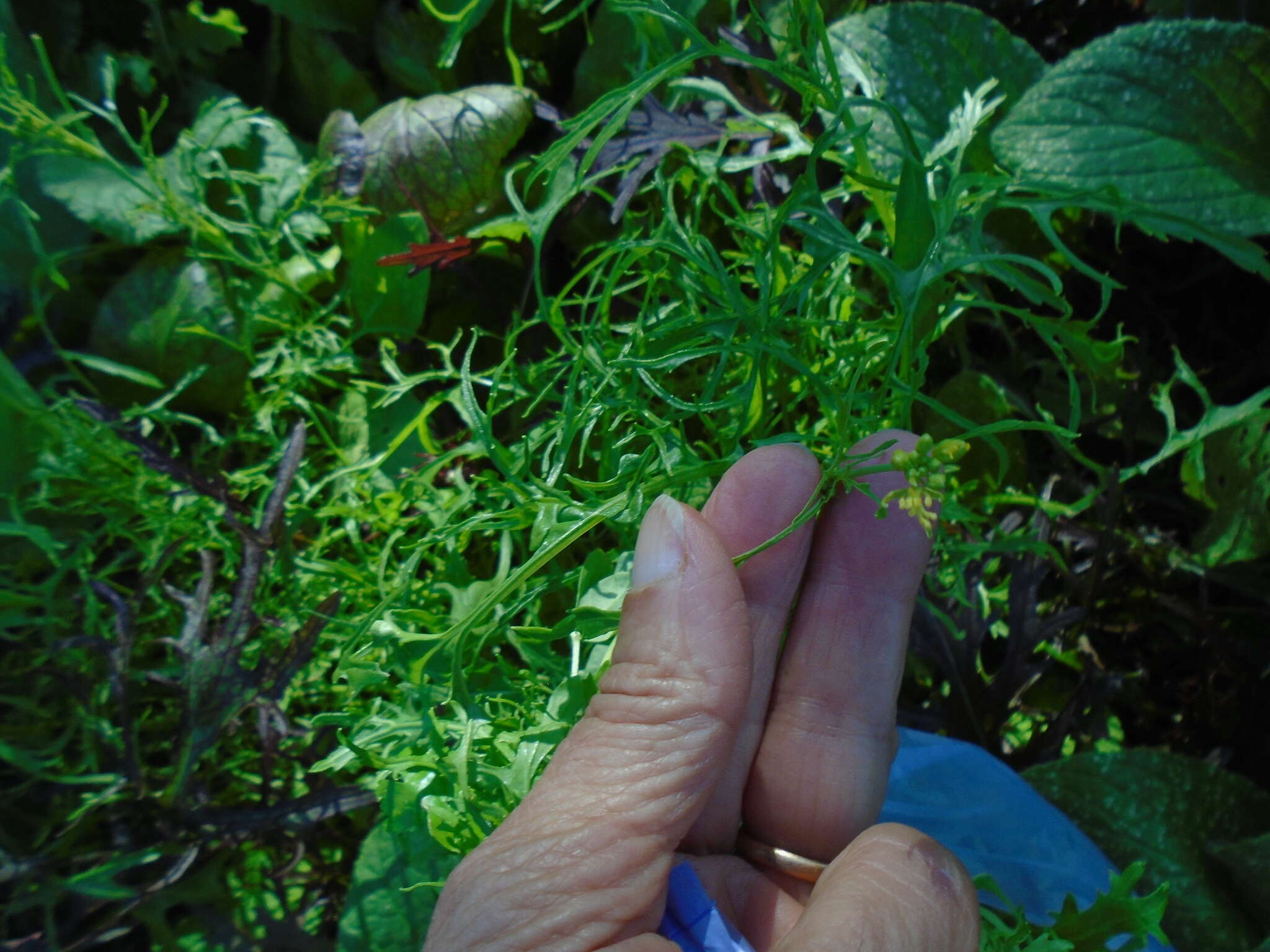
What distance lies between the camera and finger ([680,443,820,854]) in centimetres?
48

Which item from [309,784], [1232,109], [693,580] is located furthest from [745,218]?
[309,784]

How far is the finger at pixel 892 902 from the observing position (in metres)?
0.40

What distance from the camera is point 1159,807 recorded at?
24.0 inches

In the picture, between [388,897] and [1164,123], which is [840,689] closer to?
[388,897]

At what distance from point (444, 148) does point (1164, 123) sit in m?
0.57

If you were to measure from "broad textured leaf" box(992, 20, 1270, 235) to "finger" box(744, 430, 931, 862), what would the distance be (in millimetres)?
313

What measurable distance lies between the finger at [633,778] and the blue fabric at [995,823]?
25cm

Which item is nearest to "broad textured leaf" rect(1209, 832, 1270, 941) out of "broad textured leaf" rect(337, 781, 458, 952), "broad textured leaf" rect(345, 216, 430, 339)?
"broad textured leaf" rect(337, 781, 458, 952)

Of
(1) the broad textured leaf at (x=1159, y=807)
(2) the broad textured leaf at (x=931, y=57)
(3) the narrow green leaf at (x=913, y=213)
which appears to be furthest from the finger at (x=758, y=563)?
(2) the broad textured leaf at (x=931, y=57)

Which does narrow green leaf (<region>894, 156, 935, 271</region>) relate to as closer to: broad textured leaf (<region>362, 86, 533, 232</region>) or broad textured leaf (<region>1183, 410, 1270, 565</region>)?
broad textured leaf (<region>1183, 410, 1270, 565</region>)

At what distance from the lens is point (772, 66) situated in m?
0.44

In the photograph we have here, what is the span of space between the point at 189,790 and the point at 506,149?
57 cm

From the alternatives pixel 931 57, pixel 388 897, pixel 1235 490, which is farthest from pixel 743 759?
pixel 931 57

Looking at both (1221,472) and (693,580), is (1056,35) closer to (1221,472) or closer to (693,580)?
(1221,472)
